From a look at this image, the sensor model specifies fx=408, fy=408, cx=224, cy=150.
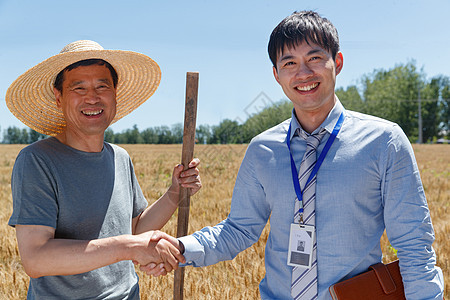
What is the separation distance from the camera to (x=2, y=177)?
39.2 ft

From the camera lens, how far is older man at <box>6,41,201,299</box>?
1.93 m

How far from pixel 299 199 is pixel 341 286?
0.42 meters

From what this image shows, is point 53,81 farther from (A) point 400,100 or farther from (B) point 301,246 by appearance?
(A) point 400,100

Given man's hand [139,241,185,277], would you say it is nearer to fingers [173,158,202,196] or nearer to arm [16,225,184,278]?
arm [16,225,184,278]

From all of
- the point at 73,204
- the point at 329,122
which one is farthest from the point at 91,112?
the point at 329,122

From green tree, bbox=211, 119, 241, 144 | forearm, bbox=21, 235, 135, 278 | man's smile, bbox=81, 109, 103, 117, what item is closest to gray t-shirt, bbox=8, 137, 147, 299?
forearm, bbox=21, 235, 135, 278

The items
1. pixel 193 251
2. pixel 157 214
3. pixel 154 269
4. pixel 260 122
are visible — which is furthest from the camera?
pixel 260 122

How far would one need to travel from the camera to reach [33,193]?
1.93m

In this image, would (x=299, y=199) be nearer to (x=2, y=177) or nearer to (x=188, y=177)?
(x=188, y=177)

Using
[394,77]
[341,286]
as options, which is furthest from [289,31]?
[394,77]

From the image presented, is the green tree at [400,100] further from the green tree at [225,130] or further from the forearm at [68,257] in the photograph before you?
the forearm at [68,257]

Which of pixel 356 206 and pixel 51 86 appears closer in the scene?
pixel 356 206

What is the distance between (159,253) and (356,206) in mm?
1118

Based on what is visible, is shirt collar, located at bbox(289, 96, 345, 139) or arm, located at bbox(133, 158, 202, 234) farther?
arm, located at bbox(133, 158, 202, 234)
